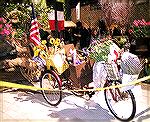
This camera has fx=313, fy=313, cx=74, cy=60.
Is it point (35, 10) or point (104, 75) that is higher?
point (35, 10)

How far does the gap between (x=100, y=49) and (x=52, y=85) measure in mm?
1441

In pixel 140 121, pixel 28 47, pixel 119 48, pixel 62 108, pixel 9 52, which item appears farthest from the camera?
pixel 9 52

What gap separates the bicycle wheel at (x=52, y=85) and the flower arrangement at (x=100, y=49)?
0.94 m

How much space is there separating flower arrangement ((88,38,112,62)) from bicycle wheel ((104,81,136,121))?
1.95ft

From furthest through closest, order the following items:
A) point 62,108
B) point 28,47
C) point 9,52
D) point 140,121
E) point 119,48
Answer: point 9,52 < point 28,47 < point 62,108 < point 119,48 < point 140,121

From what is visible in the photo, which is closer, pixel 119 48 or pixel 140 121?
pixel 140 121

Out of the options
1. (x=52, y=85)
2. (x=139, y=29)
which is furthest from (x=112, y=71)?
(x=139, y=29)

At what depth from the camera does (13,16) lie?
7195mm

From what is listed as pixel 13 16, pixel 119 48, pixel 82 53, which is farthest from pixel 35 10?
pixel 119 48

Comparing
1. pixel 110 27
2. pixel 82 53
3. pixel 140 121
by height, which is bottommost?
pixel 140 121

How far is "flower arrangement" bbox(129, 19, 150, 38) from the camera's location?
741 centimetres

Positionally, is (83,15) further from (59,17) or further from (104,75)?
(104,75)

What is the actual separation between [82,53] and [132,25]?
1.46m

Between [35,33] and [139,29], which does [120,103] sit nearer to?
[139,29]
